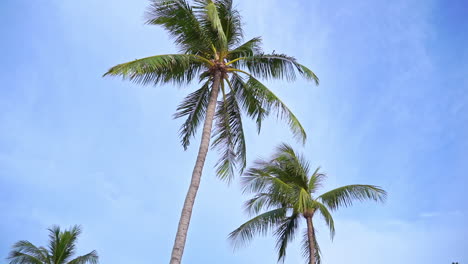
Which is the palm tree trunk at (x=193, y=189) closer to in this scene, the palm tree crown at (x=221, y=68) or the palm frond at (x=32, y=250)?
the palm tree crown at (x=221, y=68)

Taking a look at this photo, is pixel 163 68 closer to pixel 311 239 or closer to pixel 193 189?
pixel 193 189

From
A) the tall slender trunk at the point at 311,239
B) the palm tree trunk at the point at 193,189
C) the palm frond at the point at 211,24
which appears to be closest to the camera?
the palm tree trunk at the point at 193,189

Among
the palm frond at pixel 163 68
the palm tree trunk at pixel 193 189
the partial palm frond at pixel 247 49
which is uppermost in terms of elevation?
the partial palm frond at pixel 247 49

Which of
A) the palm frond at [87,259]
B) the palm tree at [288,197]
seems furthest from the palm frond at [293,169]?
the palm frond at [87,259]

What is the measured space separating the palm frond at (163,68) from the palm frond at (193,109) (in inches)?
22.1

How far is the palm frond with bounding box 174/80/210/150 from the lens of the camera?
508 inches

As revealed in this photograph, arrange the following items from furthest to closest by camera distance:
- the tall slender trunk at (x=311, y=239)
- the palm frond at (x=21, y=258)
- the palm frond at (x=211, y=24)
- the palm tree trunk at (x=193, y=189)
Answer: the palm frond at (x=21, y=258) < the tall slender trunk at (x=311, y=239) < the palm frond at (x=211, y=24) < the palm tree trunk at (x=193, y=189)

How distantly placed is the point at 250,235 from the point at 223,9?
932 centimetres

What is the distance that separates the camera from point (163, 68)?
464 inches

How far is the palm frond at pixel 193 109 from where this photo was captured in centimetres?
1290

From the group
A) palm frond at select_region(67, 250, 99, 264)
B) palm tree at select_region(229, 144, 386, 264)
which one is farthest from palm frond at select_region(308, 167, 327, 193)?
palm frond at select_region(67, 250, 99, 264)

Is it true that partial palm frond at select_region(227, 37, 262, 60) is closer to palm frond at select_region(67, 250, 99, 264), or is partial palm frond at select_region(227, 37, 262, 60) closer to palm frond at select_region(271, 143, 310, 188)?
palm frond at select_region(271, 143, 310, 188)

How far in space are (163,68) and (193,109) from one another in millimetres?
1907

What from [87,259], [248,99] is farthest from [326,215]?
[87,259]
